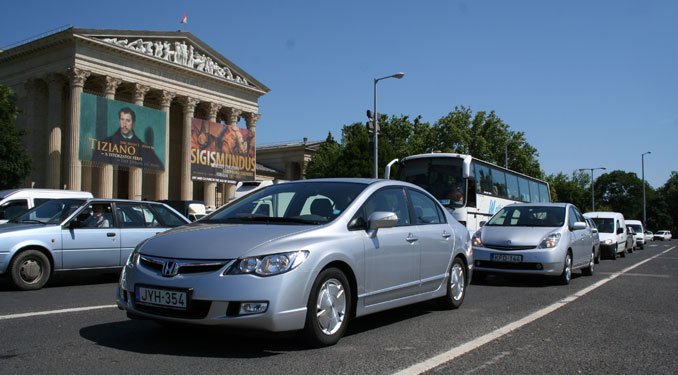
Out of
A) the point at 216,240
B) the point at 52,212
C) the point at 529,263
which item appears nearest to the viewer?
the point at 216,240

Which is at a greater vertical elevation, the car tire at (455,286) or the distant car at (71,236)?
the distant car at (71,236)

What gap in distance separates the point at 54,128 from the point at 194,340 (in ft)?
150

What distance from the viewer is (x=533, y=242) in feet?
36.3

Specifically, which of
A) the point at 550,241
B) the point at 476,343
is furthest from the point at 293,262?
the point at 550,241

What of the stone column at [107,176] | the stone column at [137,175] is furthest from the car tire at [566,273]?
the stone column at [137,175]

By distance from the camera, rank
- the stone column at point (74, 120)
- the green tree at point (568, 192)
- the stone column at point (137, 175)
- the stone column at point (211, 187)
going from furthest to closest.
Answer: the green tree at point (568, 192)
the stone column at point (211, 187)
the stone column at point (137, 175)
the stone column at point (74, 120)

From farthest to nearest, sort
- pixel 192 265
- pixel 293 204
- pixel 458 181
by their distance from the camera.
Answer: pixel 458 181, pixel 293 204, pixel 192 265

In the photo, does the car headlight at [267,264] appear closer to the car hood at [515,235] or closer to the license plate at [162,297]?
the license plate at [162,297]

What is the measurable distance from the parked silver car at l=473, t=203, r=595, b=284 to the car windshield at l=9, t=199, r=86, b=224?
24.2 feet

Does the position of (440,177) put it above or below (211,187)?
below

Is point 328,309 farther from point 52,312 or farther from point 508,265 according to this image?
point 508,265

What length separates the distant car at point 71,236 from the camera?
9.65 meters

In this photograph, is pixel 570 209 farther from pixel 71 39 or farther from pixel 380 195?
pixel 71 39

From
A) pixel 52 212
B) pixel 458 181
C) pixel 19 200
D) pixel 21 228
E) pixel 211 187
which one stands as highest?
pixel 211 187
